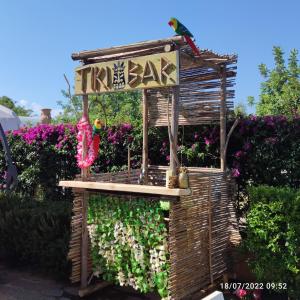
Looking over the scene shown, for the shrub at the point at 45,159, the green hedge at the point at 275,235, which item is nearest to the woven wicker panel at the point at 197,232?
the green hedge at the point at 275,235

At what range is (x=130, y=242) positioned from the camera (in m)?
3.88

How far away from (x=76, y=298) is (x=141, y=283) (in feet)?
2.94

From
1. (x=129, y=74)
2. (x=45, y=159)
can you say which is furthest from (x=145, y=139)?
(x=45, y=159)

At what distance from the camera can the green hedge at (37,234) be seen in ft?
15.8

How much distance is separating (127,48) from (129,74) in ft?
0.92

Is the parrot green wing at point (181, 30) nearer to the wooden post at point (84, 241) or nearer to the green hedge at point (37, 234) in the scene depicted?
the wooden post at point (84, 241)

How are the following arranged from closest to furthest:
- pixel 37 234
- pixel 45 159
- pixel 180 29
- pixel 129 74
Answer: pixel 180 29, pixel 129 74, pixel 37 234, pixel 45 159

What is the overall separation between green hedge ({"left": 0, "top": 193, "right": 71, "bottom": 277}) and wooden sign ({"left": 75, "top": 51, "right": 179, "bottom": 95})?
5.77 ft

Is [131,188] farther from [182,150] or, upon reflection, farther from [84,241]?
[182,150]

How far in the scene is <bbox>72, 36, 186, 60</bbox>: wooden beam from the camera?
3.50 metres

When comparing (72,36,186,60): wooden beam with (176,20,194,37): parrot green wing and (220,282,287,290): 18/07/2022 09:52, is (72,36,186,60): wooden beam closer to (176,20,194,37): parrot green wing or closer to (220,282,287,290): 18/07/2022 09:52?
(176,20,194,37): parrot green wing

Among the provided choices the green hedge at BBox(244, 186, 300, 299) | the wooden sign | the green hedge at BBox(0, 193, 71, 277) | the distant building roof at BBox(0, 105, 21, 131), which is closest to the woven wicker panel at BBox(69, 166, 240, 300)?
the green hedge at BBox(244, 186, 300, 299)

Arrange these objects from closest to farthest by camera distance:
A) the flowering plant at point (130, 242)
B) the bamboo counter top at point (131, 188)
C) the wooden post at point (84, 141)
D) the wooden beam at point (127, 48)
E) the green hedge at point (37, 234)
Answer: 1. the bamboo counter top at point (131, 188)
2. the wooden beam at point (127, 48)
3. the flowering plant at point (130, 242)
4. the wooden post at point (84, 141)
5. the green hedge at point (37, 234)

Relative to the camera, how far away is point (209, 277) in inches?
161
